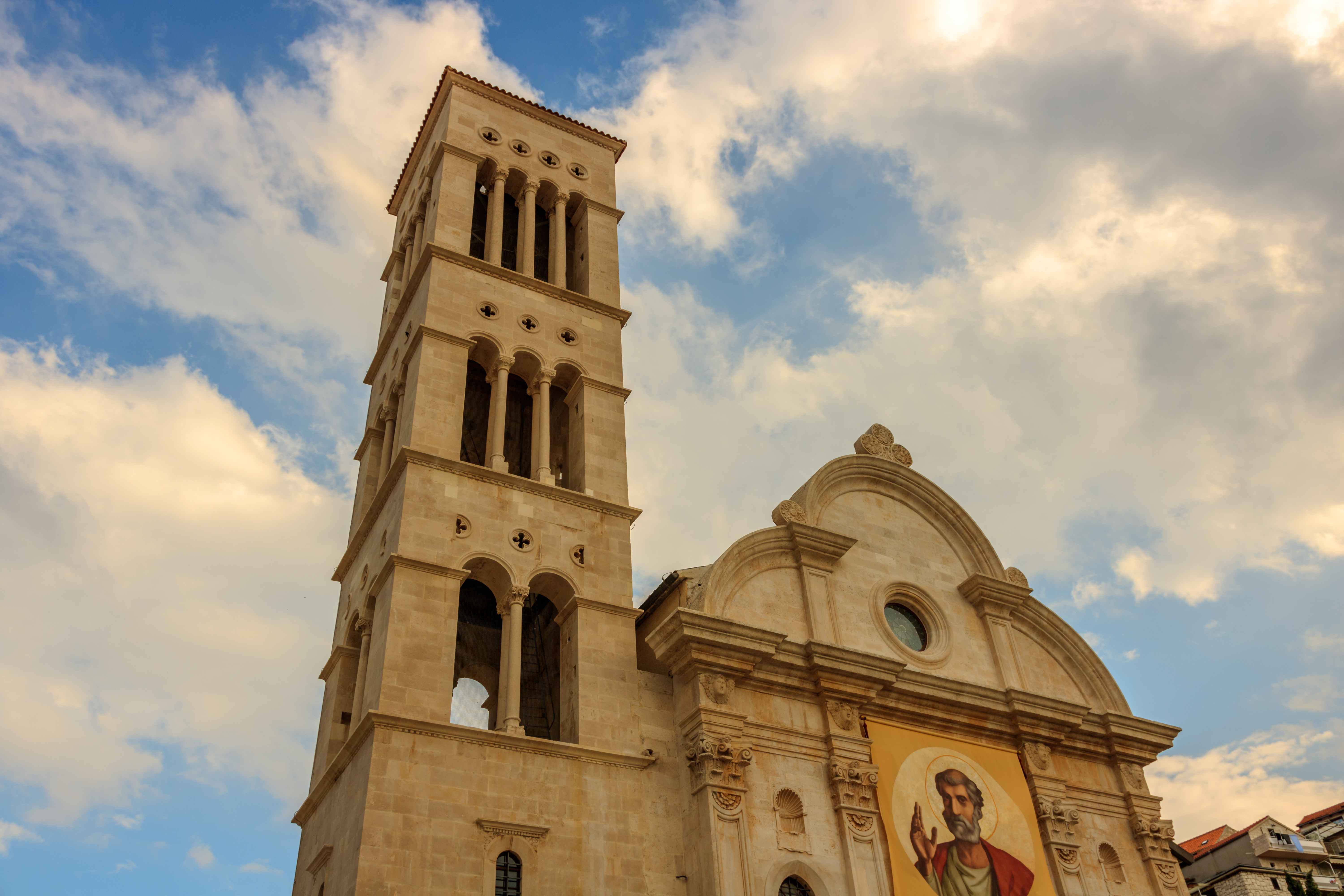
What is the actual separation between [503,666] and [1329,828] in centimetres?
5067

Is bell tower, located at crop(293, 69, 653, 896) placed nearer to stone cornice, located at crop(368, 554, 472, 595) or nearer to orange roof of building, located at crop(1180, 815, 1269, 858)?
stone cornice, located at crop(368, 554, 472, 595)

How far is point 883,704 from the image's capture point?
2359cm

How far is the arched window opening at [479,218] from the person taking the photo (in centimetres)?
2997

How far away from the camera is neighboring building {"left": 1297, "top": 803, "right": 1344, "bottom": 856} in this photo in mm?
52219

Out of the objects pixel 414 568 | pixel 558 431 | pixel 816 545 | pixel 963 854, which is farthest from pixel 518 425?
pixel 963 854

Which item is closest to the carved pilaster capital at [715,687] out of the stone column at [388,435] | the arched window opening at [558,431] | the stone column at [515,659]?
the stone column at [515,659]

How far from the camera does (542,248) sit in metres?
31.8

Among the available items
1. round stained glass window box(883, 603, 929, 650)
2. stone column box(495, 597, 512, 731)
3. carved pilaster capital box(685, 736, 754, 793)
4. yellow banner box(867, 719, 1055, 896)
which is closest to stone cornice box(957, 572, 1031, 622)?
round stained glass window box(883, 603, 929, 650)

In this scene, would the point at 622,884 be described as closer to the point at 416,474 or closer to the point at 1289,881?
the point at 416,474

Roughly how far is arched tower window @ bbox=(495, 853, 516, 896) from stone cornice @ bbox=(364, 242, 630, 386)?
48.7ft

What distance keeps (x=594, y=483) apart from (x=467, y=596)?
4340 millimetres

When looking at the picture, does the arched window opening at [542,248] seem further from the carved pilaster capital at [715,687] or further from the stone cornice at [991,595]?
the stone cornice at [991,595]

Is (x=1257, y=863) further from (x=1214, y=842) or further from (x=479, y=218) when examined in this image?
(x=479, y=218)

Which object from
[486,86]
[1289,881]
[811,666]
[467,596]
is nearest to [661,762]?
[811,666]
